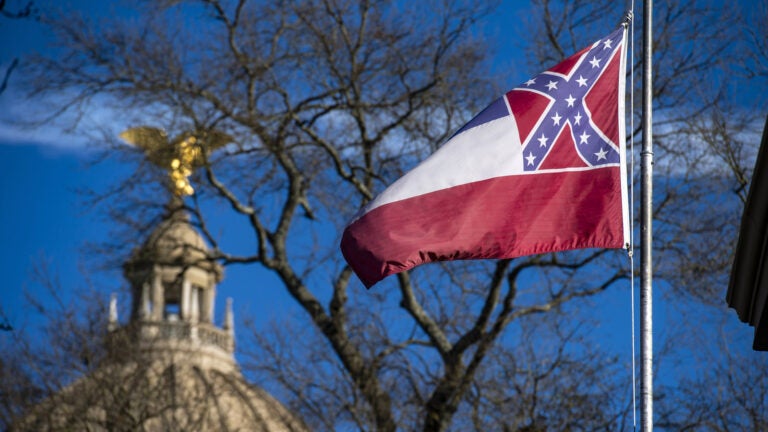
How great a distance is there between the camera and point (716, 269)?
90.5 feet

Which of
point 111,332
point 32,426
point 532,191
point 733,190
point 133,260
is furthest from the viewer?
point 111,332

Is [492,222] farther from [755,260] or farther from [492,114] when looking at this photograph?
[755,260]

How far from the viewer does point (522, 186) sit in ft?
48.7

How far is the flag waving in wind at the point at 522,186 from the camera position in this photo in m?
14.5

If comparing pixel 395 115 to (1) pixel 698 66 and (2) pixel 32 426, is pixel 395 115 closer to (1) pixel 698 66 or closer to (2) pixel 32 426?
(1) pixel 698 66

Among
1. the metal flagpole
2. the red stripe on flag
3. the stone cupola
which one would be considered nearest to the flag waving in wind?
the red stripe on flag

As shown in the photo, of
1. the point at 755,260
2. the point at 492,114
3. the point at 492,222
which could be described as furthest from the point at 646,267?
the point at 492,114

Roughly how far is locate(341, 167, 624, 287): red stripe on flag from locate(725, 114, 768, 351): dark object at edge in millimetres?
1445

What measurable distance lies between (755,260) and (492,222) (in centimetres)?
261

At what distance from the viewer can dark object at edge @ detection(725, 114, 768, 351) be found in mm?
12289

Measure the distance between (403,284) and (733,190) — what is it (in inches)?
233

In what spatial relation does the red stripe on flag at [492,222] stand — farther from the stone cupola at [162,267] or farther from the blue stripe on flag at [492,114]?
the stone cupola at [162,267]

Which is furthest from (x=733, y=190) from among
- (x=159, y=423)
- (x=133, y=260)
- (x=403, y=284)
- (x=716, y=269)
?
(x=159, y=423)

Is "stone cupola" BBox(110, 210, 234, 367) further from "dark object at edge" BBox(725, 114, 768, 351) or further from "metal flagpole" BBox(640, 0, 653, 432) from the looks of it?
"dark object at edge" BBox(725, 114, 768, 351)
